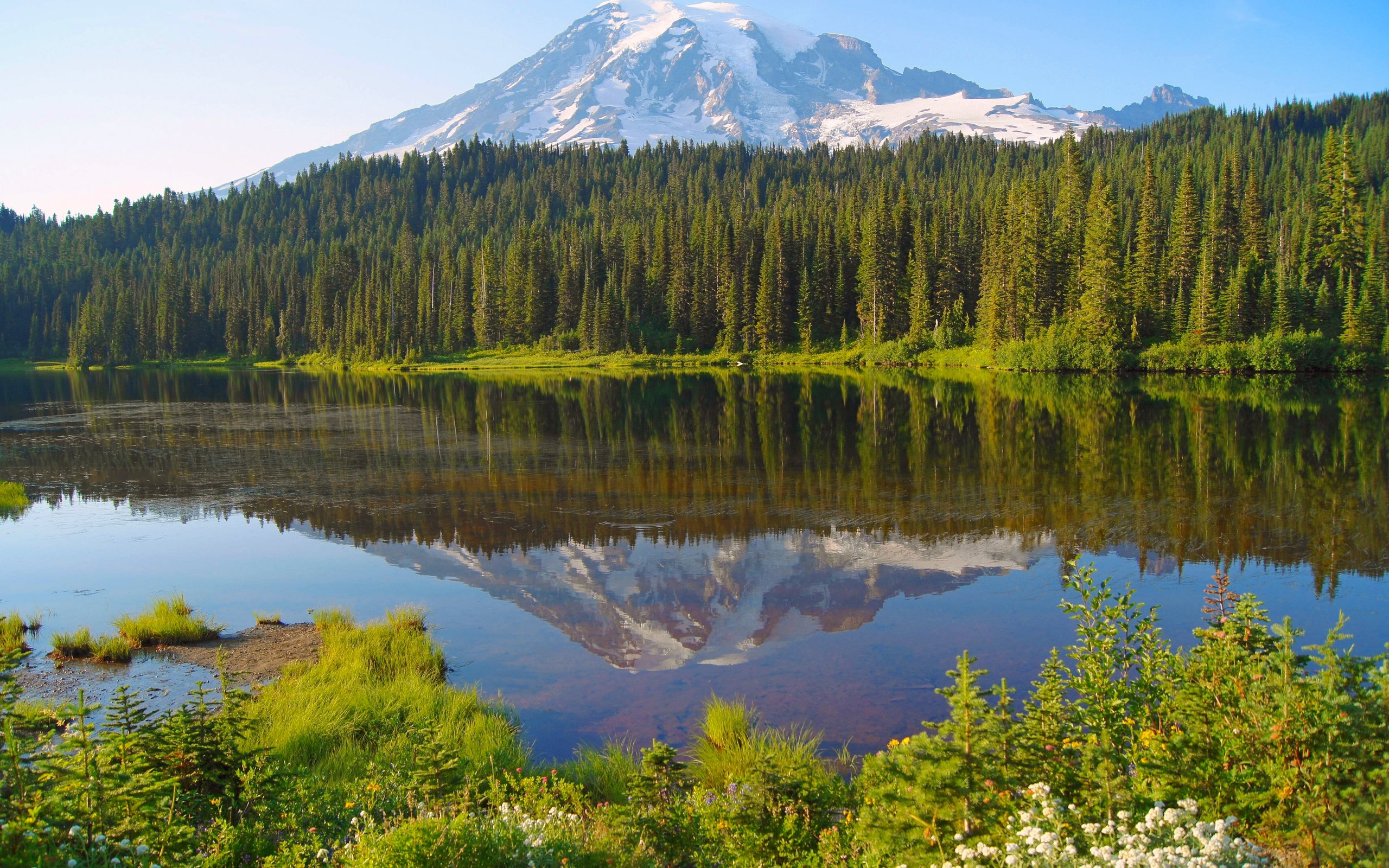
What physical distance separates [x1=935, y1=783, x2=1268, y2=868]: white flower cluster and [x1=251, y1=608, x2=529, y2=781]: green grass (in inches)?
187

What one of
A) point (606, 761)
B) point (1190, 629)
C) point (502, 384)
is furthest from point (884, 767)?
point (502, 384)

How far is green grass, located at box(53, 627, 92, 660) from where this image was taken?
43.4 feet

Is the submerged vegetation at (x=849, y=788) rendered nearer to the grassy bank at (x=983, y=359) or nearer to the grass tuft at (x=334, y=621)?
the grass tuft at (x=334, y=621)

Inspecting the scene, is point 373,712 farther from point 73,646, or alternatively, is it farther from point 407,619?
point 73,646

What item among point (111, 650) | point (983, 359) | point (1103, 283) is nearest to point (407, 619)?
point (111, 650)

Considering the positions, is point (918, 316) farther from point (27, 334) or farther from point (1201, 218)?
point (27, 334)

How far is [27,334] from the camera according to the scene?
6462 inches

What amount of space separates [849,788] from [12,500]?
28.4 m

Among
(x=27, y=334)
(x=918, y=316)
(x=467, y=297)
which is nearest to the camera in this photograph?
(x=918, y=316)

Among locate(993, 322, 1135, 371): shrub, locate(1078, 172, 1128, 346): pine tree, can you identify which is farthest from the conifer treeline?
locate(993, 322, 1135, 371): shrub

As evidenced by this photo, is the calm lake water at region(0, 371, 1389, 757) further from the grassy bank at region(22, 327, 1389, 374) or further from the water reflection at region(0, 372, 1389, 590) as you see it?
the grassy bank at region(22, 327, 1389, 374)

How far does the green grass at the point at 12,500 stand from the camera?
25203 mm

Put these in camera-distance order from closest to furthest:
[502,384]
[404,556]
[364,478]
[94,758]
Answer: [94,758] → [404,556] → [364,478] → [502,384]

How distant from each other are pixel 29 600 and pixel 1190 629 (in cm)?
2033
